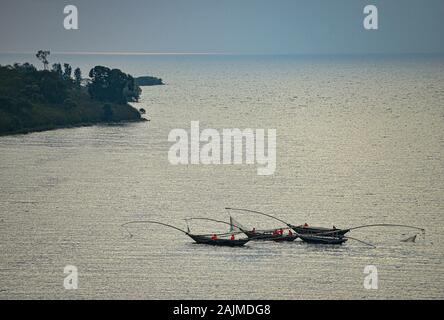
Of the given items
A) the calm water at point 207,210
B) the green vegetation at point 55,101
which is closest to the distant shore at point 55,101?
the green vegetation at point 55,101

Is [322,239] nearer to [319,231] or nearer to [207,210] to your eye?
[319,231]

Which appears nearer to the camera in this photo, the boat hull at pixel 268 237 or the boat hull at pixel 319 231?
the boat hull at pixel 319 231

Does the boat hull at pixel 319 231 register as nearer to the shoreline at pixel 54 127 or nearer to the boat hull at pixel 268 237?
the boat hull at pixel 268 237

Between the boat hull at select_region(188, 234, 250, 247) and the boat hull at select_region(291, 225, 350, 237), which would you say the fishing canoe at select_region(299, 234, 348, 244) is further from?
the boat hull at select_region(188, 234, 250, 247)

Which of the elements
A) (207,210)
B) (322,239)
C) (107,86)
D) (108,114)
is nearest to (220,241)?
(322,239)

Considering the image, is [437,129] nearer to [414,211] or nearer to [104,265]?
[414,211]

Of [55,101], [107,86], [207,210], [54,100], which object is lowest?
[207,210]
